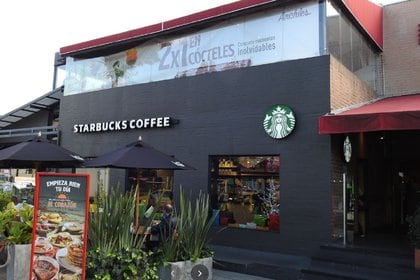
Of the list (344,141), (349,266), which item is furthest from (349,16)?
(349,266)

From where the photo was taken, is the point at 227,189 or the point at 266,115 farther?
the point at 227,189

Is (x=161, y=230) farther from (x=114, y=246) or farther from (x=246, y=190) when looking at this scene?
(x=246, y=190)

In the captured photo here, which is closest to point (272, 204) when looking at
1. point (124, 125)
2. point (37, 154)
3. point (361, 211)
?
point (361, 211)

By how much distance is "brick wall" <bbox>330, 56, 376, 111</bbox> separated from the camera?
934cm

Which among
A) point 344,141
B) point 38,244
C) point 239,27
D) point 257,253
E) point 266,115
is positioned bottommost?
point 257,253

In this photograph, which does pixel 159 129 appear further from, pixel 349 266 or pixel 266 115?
pixel 349 266

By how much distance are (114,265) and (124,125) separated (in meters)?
7.08

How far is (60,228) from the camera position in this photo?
17.8 ft

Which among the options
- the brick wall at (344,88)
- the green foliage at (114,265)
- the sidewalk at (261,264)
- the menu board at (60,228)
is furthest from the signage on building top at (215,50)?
the menu board at (60,228)

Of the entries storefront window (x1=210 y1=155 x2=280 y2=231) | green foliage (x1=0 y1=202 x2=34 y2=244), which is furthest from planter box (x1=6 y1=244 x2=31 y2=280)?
storefront window (x1=210 y1=155 x2=280 y2=231)

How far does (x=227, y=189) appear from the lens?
Result: 10.7m

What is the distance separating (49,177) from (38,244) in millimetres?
889

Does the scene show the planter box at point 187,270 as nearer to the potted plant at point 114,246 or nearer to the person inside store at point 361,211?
the potted plant at point 114,246

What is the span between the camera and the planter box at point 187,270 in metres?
6.51
